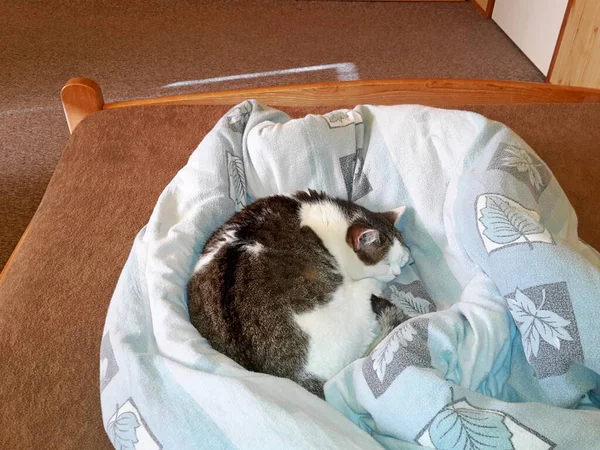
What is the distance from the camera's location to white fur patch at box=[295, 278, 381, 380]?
0.98 meters

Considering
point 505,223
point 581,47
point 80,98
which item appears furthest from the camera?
point 581,47

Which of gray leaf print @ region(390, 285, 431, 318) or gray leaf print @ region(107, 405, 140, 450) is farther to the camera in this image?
gray leaf print @ region(390, 285, 431, 318)

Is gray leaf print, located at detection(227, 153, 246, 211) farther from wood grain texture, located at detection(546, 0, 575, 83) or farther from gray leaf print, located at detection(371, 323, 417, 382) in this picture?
wood grain texture, located at detection(546, 0, 575, 83)

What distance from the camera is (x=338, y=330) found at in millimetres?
1025

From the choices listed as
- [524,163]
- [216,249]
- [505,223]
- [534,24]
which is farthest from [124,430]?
[534,24]

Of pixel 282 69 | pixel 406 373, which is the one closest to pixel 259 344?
pixel 406 373

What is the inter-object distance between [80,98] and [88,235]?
0.54 meters

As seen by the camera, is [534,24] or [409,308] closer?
[409,308]

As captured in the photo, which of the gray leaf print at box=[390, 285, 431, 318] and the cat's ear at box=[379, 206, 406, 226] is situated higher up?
the cat's ear at box=[379, 206, 406, 226]

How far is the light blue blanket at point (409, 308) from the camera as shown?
0.82 meters

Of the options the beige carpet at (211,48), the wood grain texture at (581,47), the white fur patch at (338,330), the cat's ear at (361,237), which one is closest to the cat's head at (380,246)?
the cat's ear at (361,237)

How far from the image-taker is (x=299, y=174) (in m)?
1.29

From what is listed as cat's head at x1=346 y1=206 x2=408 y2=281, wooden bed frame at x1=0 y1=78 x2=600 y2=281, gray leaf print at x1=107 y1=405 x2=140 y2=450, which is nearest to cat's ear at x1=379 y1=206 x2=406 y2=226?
cat's head at x1=346 y1=206 x2=408 y2=281

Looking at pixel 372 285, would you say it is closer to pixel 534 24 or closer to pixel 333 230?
pixel 333 230
